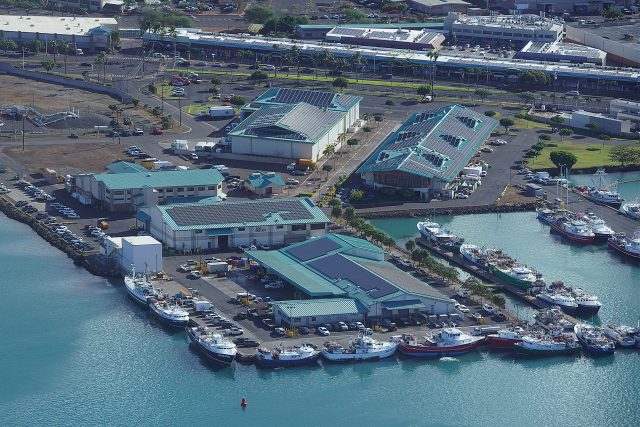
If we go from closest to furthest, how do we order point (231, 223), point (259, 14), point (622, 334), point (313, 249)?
1. point (622, 334)
2. point (313, 249)
3. point (231, 223)
4. point (259, 14)

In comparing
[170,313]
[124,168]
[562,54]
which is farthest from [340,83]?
[170,313]

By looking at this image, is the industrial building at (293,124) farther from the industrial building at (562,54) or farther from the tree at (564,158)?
the industrial building at (562,54)

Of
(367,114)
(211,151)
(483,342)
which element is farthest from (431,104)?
(483,342)

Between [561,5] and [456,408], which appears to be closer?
[456,408]

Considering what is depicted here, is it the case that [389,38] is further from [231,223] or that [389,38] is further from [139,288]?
[139,288]

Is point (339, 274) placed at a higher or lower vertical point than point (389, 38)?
lower

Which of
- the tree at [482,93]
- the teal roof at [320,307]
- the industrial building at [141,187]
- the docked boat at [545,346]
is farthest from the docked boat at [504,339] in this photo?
the tree at [482,93]

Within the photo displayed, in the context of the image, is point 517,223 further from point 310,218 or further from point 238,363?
point 238,363
